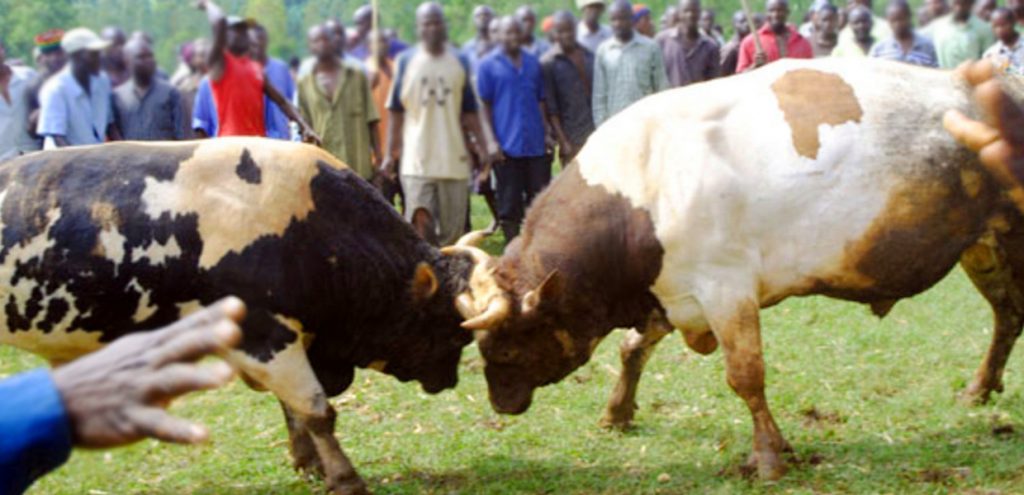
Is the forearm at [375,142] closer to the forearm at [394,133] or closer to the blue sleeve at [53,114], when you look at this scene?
the forearm at [394,133]

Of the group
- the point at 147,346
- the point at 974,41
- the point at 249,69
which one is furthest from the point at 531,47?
the point at 147,346

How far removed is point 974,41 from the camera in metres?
12.2

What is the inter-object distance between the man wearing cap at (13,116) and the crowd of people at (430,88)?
0.04ft

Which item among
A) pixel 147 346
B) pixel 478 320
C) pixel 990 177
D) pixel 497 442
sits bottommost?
pixel 497 442

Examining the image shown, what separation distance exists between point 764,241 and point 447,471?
1.81 metres

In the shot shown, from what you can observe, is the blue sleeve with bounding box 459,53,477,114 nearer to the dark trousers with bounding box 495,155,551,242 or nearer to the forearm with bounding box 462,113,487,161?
the forearm with bounding box 462,113,487,161

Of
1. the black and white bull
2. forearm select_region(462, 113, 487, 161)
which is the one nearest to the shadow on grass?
the black and white bull

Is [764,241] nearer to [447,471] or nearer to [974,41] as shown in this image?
[447,471]

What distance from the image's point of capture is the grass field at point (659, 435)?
5.94 meters

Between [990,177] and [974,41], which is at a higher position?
[990,177]

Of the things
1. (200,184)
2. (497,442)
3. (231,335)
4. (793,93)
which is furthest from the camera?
(497,442)

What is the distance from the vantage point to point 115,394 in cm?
212

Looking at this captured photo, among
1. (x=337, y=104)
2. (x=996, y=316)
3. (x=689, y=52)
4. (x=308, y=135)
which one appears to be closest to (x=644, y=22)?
(x=689, y=52)

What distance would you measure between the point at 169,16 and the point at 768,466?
411cm
